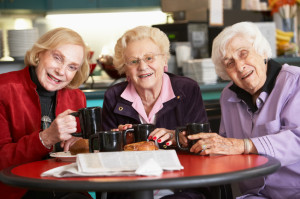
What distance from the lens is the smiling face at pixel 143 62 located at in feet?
8.02

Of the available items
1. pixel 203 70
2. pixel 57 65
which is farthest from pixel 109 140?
pixel 203 70

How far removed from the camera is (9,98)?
7.61 feet

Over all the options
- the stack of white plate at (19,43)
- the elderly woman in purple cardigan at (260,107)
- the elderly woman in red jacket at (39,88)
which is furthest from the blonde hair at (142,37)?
the stack of white plate at (19,43)

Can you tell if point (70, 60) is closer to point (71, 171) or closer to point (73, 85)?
point (73, 85)

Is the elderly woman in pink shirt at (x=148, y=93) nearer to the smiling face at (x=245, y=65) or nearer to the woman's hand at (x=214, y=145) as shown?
the smiling face at (x=245, y=65)

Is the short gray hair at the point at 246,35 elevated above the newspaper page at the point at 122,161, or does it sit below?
above

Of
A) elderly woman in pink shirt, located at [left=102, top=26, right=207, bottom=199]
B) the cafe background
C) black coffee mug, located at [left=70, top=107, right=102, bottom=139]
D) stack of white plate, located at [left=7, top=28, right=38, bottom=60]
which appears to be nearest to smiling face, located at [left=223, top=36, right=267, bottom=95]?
elderly woman in pink shirt, located at [left=102, top=26, right=207, bottom=199]

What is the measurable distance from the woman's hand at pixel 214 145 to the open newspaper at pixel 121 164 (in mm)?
244

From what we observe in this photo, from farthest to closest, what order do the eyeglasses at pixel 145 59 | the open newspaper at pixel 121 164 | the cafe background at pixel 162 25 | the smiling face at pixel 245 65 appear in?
the cafe background at pixel 162 25
the eyeglasses at pixel 145 59
the smiling face at pixel 245 65
the open newspaper at pixel 121 164

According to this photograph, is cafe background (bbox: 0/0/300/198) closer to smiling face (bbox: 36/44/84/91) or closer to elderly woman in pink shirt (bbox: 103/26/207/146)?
elderly woman in pink shirt (bbox: 103/26/207/146)

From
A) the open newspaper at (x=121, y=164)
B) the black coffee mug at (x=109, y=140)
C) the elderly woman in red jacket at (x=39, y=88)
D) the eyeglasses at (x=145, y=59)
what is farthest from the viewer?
the eyeglasses at (x=145, y=59)

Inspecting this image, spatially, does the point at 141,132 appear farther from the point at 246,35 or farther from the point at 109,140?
the point at 246,35

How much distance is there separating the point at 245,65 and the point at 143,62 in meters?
0.53

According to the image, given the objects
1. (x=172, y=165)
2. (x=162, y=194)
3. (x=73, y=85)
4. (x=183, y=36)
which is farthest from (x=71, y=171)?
(x=183, y=36)
